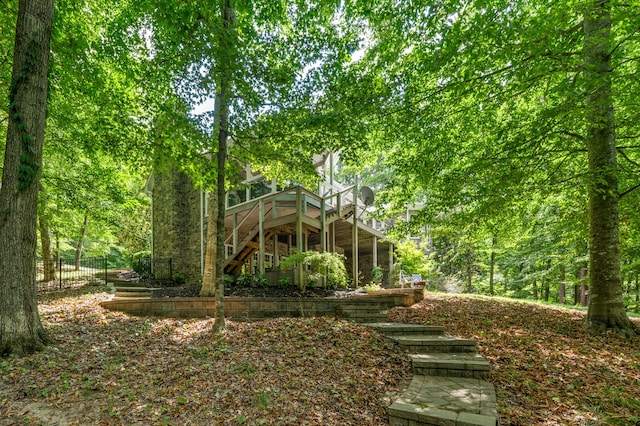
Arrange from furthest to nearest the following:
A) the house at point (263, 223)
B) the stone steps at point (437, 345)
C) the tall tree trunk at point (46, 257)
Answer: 1. the tall tree trunk at point (46, 257)
2. the house at point (263, 223)
3. the stone steps at point (437, 345)

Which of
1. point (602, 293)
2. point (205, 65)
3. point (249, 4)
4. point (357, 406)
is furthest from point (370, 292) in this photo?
point (249, 4)

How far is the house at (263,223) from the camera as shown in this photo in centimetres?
983

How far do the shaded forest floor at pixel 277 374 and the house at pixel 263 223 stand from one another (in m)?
4.29

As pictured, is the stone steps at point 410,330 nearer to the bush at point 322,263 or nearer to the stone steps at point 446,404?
the stone steps at point 446,404

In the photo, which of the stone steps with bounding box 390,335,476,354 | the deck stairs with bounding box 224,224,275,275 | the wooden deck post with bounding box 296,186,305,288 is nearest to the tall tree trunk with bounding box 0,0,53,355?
the stone steps with bounding box 390,335,476,354

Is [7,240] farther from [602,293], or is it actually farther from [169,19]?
[602,293]

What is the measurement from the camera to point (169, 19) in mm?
5184

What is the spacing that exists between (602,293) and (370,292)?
471cm

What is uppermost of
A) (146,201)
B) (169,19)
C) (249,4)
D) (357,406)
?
(249,4)

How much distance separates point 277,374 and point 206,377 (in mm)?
815

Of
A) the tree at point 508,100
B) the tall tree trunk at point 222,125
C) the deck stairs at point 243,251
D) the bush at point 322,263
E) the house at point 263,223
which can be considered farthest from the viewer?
the deck stairs at point 243,251

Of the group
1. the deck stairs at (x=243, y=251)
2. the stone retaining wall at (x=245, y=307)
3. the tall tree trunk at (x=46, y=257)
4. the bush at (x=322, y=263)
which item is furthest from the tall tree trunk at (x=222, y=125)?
the tall tree trunk at (x=46, y=257)

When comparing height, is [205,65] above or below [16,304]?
above

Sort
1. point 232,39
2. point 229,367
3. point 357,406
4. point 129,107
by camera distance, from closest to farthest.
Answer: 1. point 357,406
2. point 229,367
3. point 232,39
4. point 129,107
